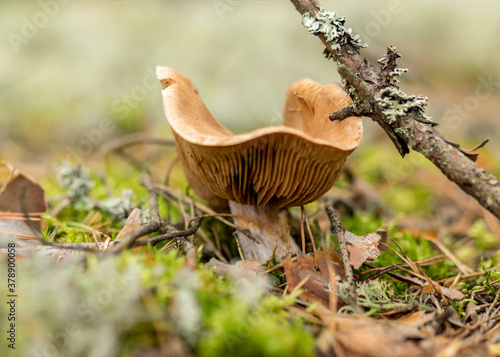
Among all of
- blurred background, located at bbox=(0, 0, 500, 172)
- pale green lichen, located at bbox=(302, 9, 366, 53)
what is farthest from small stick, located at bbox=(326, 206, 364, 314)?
blurred background, located at bbox=(0, 0, 500, 172)

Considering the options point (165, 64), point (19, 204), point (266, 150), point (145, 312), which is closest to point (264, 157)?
point (266, 150)

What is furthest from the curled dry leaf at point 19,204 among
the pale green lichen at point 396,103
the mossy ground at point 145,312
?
the pale green lichen at point 396,103

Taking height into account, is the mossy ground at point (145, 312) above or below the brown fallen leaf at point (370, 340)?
below

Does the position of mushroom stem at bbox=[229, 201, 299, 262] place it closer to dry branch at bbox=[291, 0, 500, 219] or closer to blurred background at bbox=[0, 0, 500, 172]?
dry branch at bbox=[291, 0, 500, 219]

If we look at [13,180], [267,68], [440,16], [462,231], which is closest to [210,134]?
[13,180]

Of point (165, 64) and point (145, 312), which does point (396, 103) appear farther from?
point (165, 64)

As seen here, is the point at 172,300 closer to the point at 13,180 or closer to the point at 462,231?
the point at 13,180

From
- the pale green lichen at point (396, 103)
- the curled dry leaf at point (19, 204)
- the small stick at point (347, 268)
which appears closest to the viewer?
the small stick at point (347, 268)

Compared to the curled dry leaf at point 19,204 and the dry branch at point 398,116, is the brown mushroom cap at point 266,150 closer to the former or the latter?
the dry branch at point 398,116
